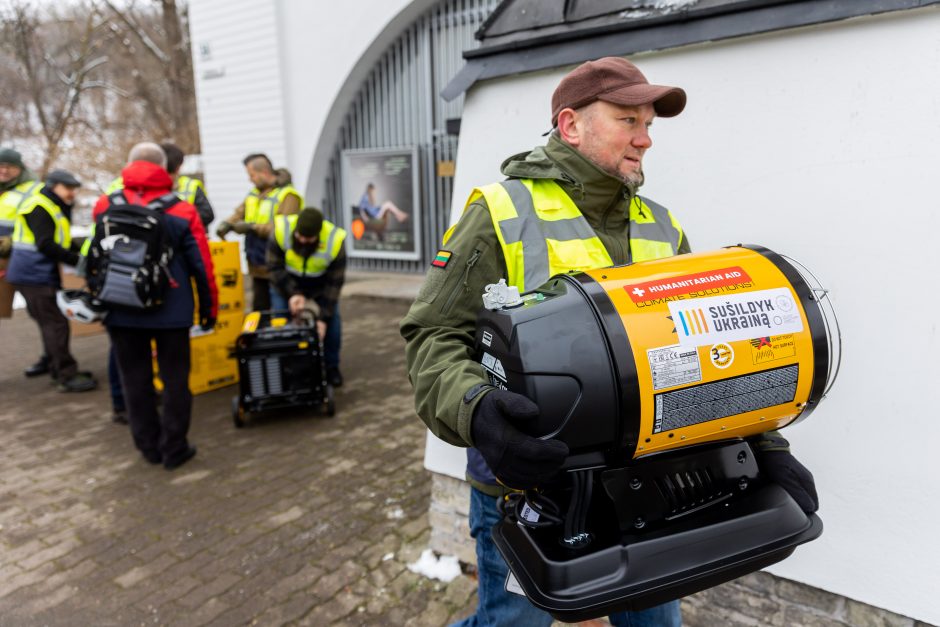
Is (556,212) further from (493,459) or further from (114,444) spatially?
(114,444)

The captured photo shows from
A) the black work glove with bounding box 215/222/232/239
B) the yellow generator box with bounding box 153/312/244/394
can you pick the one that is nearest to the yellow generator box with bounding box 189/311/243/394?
the yellow generator box with bounding box 153/312/244/394

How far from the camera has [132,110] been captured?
18.6m

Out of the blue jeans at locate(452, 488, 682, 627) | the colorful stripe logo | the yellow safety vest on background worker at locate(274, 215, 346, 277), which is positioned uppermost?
the colorful stripe logo

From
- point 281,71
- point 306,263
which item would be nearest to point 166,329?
point 306,263

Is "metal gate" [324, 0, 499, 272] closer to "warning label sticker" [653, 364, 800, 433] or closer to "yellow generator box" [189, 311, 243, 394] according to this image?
"yellow generator box" [189, 311, 243, 394]

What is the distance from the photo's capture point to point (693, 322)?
1.18 metres

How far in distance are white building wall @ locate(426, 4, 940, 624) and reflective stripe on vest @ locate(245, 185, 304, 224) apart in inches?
165

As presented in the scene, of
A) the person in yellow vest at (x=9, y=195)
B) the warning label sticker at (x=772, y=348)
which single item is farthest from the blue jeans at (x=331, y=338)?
the warning label sticker at (x=772, y=348)

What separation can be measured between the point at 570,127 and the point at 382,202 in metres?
9.20

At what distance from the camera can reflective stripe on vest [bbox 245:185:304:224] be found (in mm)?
5600

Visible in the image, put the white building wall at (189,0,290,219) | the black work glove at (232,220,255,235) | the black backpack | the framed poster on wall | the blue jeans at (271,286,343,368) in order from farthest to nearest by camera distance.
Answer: the white building wall at (189,0,290,219)
the framed poster on wall
the black work glove at (232,220,255,235)
the blue jeans at (271,286,343,368)
the black backpack

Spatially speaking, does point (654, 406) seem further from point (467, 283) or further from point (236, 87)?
point (236, 87)

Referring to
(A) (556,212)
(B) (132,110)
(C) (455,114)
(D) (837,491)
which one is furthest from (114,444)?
(B) (132,110)

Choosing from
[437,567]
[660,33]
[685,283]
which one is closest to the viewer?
[685,283]
